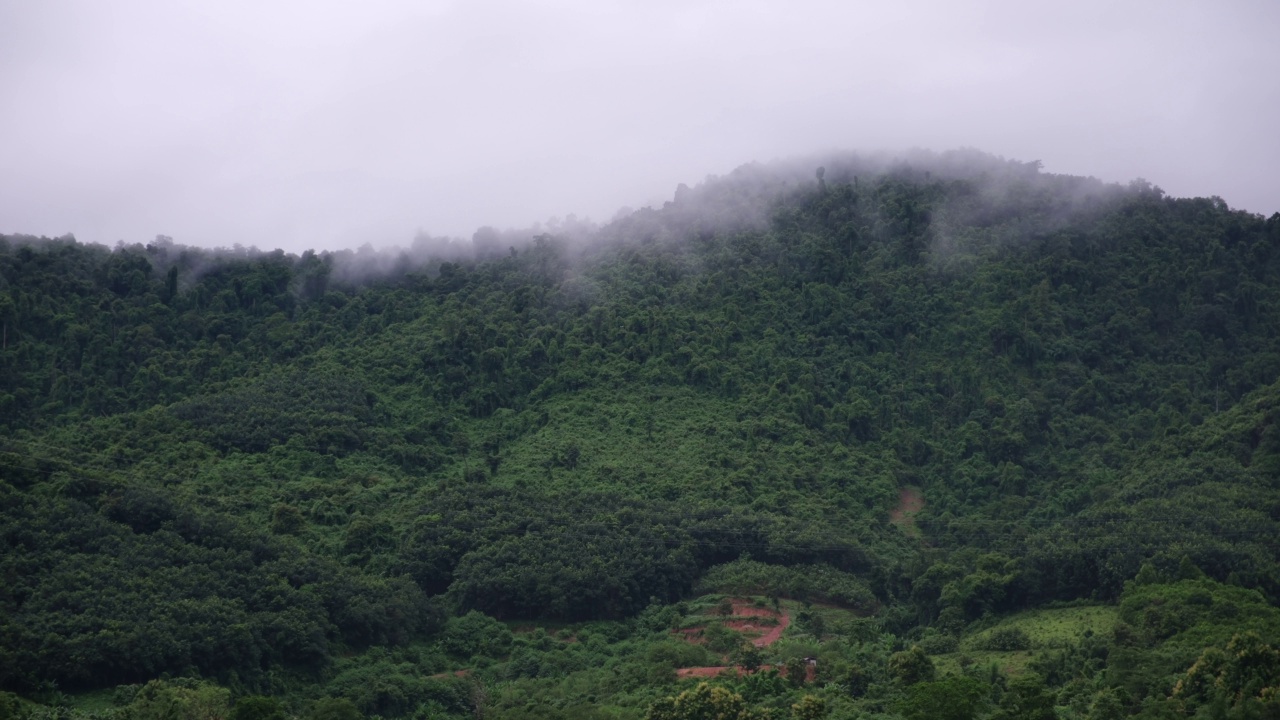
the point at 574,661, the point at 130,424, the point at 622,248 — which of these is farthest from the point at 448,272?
the point at 574,661

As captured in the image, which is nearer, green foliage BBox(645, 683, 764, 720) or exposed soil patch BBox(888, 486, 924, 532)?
green foliage BBox(645, 683, 764, 720)

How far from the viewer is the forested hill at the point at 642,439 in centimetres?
4388

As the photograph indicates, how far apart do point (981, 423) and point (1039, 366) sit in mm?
5041

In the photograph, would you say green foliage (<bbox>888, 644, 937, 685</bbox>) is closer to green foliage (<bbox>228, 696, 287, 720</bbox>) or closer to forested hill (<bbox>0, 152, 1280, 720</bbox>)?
forested hill (<bbox>0, 152, 1280, 720</bbox>)

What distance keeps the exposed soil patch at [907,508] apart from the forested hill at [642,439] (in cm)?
32

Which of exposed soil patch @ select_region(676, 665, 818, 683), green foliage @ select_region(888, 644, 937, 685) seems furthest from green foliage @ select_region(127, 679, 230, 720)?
green foliage @ select_region(888, 644, 937, 685)

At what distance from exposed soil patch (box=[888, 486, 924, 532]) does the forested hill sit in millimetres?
321

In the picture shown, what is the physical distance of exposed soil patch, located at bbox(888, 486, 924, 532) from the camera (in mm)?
58994

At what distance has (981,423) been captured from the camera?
63.8 m

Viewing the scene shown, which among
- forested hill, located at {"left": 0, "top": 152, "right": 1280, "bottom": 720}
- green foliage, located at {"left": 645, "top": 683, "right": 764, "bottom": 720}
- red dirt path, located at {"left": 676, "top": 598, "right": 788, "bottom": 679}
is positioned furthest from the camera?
red dirt path, located at {"left": 676, "top": 598, "right": 788, "bottom": 679}

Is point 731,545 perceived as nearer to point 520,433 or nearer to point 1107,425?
point 520,433

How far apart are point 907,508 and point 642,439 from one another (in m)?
11.7

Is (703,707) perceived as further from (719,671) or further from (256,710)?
(256,710)

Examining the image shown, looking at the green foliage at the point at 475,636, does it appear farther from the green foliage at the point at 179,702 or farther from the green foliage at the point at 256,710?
the green foliage at the point at 256,710
